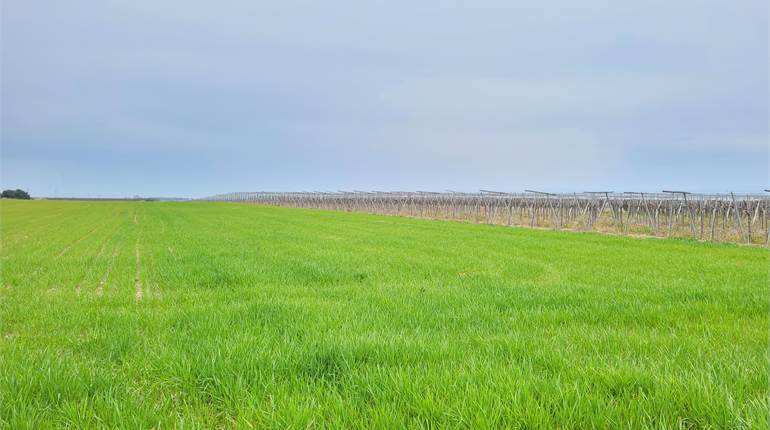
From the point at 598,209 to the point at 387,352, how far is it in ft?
126

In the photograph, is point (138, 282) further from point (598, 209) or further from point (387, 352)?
point (598, 209)

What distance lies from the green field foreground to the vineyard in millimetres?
23415

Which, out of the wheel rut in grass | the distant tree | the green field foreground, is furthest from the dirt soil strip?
the distant tree

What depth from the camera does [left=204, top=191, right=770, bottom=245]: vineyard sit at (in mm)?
29531

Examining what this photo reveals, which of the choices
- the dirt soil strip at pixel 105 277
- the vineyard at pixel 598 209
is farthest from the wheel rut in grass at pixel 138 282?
the vineyard at pixel 598 209

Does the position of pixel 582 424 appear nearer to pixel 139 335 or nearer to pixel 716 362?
pixel 716 362

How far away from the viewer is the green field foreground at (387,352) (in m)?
2.81

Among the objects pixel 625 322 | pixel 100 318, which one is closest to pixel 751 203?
pixel 625 322

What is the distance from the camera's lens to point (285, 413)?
283cm

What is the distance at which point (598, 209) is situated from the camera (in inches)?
1487

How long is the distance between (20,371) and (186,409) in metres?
1.64

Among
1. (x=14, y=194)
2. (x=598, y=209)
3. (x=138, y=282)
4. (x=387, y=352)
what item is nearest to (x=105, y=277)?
(x=138, y=282)

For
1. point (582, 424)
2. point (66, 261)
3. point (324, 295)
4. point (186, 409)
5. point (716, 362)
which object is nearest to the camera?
point (582, 424)

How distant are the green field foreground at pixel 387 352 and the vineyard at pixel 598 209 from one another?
23415 millimetres
